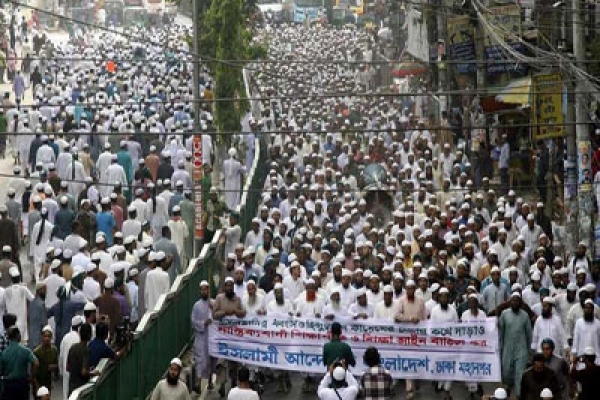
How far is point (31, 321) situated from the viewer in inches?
875

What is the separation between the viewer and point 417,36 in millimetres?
46906

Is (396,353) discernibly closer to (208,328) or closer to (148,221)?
(208,328)

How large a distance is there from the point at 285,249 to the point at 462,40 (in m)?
12.1

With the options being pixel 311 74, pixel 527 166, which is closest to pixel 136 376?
pixel 527 166

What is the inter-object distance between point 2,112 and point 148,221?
378 inches

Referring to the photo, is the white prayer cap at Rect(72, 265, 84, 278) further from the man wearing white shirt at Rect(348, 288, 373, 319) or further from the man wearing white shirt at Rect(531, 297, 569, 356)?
the man wearing white shirt at Rect(531, 297, 569, 356)

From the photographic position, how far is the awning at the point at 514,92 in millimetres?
33406

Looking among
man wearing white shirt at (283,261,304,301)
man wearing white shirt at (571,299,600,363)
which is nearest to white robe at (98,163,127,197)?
man wearing white shirt at (283,261,304,301)

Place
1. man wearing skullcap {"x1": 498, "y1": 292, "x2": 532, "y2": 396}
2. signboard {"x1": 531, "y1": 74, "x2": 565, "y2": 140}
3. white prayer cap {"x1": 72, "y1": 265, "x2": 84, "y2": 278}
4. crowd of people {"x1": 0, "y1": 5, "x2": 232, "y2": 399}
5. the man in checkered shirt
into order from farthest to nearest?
signboard {"x1": 531, "y1": 74, "x2": 565, "y2": 140} → white prayer cap {"x1": 72, "y1": 265, "x2": 84, "y2": 278} → man wearing skullcap {"x1": 498, "y1": 292, "x2": 532, "y2": 396} → crowd of people {"x1": 0, "y1": 5, "x2": 232, "y2": 399} → the man in checkered shirt

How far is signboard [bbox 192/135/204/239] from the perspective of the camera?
2828cm

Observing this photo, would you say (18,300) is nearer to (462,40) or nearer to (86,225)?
(86,225)

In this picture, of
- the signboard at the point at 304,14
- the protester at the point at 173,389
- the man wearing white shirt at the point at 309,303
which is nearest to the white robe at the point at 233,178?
the man wearing white shirt at the point at 309,303

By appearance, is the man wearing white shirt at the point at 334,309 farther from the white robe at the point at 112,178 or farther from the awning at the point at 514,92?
the awning at the point at 514,92

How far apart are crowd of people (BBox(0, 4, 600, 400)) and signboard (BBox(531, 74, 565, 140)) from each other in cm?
106
